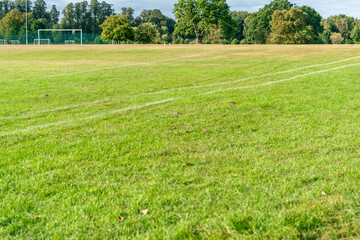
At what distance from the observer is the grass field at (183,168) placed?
2.86 metres

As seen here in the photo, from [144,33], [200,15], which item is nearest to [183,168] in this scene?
[200,15]

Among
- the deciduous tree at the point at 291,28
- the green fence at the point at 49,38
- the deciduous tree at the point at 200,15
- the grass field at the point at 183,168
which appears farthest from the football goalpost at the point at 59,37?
the grass field at the point at 183,168

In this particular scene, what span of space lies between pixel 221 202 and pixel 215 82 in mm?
8418

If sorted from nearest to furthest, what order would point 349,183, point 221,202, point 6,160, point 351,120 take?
point 221,202
point 349,183
point 6,160
point 351,120

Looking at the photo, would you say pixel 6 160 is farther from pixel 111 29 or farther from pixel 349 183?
pixel 111 29

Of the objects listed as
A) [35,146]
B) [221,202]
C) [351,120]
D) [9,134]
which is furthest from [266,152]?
[9,134]

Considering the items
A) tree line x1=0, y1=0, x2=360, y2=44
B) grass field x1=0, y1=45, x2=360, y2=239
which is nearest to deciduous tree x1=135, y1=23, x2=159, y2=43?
tree line x1=0, y1=0, x2=360, y2=44

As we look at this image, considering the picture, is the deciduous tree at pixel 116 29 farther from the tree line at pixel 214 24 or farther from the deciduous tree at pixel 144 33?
the deciduous tree at pixel 144 33

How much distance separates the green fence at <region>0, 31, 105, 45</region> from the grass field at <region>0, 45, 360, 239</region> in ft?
214

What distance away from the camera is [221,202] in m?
3.19

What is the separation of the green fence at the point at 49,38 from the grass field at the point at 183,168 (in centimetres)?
6515

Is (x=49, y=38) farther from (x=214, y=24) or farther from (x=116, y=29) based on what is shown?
(x=214, y=24)

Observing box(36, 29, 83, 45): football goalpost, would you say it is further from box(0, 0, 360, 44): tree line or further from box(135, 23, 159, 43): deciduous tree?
box(135, 23, 159, 43): deciduous tree

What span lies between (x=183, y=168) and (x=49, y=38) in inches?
2823
